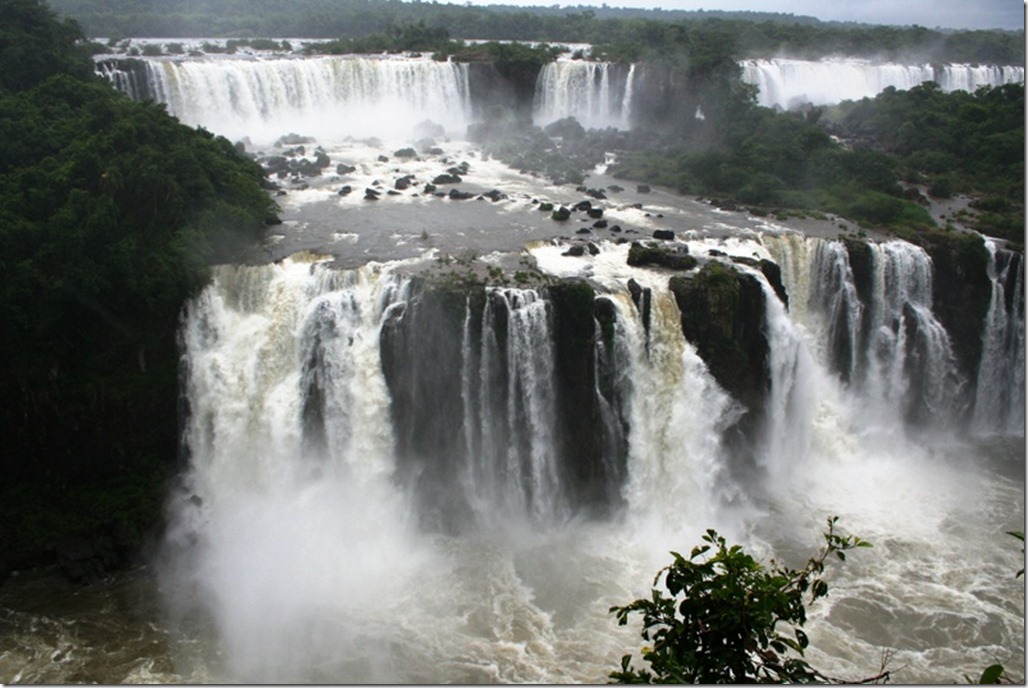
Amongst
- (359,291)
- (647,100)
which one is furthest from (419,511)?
(647,100)

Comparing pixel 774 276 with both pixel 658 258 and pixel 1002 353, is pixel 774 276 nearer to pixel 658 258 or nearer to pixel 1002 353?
pixel 658 258

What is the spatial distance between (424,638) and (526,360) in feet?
16.4

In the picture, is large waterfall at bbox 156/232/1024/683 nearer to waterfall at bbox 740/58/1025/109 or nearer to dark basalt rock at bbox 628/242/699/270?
dark basalt rock at bbox 628/242/699/270

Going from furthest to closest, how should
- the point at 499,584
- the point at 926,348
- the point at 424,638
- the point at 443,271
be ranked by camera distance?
the point at 926,348
the point at 443,271
the point at 499,584
the point at 424,638

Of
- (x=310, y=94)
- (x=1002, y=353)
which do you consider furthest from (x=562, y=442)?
(x=310, y=94)

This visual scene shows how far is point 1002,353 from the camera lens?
19562 millimetres

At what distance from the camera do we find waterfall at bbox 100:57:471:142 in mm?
28859

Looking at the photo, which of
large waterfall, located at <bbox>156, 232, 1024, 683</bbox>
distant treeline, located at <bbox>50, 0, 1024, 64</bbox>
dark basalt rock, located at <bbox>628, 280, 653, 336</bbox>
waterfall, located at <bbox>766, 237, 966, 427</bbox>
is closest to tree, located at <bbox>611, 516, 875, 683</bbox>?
large waterfall, located at <bbox>156, 232, 1024, 683</bbox>

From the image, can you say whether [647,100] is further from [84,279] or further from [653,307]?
[84,279]

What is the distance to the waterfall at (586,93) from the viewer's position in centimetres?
3422

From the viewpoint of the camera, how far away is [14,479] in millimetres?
15078

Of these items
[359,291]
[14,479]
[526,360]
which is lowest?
[14,479]

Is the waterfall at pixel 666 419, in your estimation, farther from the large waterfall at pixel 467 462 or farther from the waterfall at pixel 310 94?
the waterfall at pixel 310 94

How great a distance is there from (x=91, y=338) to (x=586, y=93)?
933 inches
